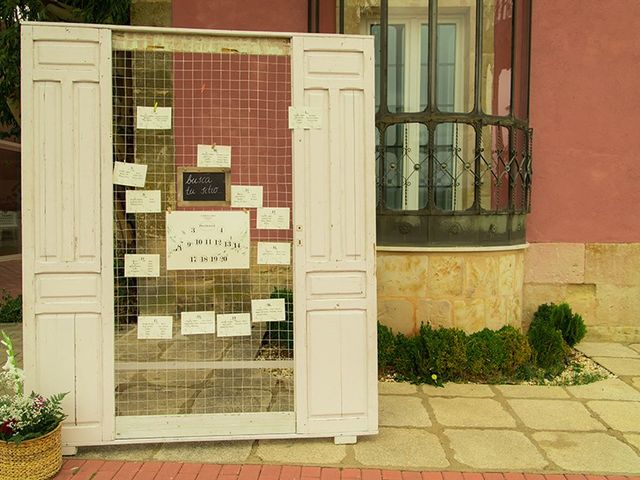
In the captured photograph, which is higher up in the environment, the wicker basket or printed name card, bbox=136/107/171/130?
printed name card, bbox=136/107/171/130

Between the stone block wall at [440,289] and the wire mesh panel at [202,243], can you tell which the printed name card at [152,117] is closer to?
the wire mesh panel at [202,243]

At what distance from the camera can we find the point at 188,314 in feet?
Result: 11.0

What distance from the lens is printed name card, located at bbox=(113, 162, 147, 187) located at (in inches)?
127

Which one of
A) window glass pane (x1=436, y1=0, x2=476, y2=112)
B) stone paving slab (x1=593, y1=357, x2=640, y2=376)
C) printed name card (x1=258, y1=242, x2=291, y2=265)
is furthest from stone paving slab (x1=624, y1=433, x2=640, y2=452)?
window glass pane (x1=436, y1=0, x2=476, y2=112)

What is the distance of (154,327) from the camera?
A: 10.9 feet

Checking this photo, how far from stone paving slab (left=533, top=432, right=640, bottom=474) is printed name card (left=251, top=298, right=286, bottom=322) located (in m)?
1.80

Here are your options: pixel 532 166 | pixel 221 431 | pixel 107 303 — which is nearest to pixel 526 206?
pixel 532 166

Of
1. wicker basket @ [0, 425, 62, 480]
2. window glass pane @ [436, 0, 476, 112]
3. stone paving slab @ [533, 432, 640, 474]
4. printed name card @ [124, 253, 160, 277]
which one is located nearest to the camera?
wicker basket @ [0, 425, 62, 480]

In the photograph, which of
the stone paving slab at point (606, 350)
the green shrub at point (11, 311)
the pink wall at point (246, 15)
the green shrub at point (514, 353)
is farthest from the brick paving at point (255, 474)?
the green shrub at point (11, 311)

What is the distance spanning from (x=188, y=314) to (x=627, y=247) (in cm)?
463

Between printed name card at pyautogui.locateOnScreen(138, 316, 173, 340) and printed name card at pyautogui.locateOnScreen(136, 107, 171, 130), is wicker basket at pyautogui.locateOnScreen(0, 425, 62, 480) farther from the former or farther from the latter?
printed name card at pyautogui.locateOnScreen(136, 107, 171, 130)

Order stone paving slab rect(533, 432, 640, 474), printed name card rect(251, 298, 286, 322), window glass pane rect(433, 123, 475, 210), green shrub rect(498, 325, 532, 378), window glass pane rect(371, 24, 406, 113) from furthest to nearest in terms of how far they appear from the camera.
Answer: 1. window glass pane rect(371, 24, 406, 113)
2. window glass pane rect(433, 123, 475, 210)
3. green shrub rect(498, 325, 532, 378)
4. printed name card rect(251, 298, 286, 322)
5. stone paving slab rect(533, 432, 640, 474)

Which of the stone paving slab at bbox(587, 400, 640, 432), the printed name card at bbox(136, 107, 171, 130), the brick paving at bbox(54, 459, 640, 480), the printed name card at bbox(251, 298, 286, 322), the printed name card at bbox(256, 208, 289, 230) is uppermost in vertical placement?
the printed name card at bbox(136, 107, 171, 130)

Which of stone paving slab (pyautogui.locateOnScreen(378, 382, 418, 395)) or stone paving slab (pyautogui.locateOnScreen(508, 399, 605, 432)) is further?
stone paving slab (pyautogui.locateOnScreen(378, 382, 418, 395))
